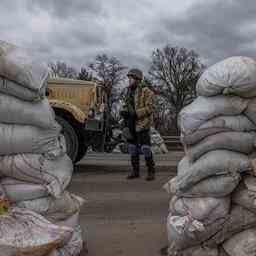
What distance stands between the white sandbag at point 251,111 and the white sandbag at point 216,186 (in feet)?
1.29

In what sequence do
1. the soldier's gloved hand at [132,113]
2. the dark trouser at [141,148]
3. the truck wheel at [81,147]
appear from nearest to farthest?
1. the soldier's gloved hand at [132,113]
2. the dark trouser at [141,148]
3. the truck wheel at [81,147]

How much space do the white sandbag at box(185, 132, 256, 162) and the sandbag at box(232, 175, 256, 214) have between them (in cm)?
20

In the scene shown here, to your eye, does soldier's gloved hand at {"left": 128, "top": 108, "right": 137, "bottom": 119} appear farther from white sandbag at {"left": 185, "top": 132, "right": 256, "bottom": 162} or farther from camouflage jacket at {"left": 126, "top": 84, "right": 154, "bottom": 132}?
white sandbag at {"left": 185, "top": 132, "right": 256, "bottom": 162}

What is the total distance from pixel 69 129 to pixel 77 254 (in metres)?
4.74

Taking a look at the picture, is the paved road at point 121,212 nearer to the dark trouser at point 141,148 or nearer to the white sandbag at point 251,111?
the dark trouser at point 141,148

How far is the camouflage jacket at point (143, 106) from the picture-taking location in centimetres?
697

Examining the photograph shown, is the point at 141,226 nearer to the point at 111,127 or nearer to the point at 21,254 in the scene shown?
the point at 21,254

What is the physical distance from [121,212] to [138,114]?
7.11 feet

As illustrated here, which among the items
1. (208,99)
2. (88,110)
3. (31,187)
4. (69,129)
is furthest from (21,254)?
(88,110)

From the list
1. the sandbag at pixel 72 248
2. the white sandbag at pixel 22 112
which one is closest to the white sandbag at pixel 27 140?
the white sandbag at pixel 22 112

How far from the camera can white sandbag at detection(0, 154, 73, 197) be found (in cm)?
312

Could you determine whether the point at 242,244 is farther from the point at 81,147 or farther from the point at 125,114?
the point at 81,147

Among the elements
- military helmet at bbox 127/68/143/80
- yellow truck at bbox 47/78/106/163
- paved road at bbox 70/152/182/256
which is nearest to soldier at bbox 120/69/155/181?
military helmet at bbox 127/68/143/80

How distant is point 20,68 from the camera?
3.03m
